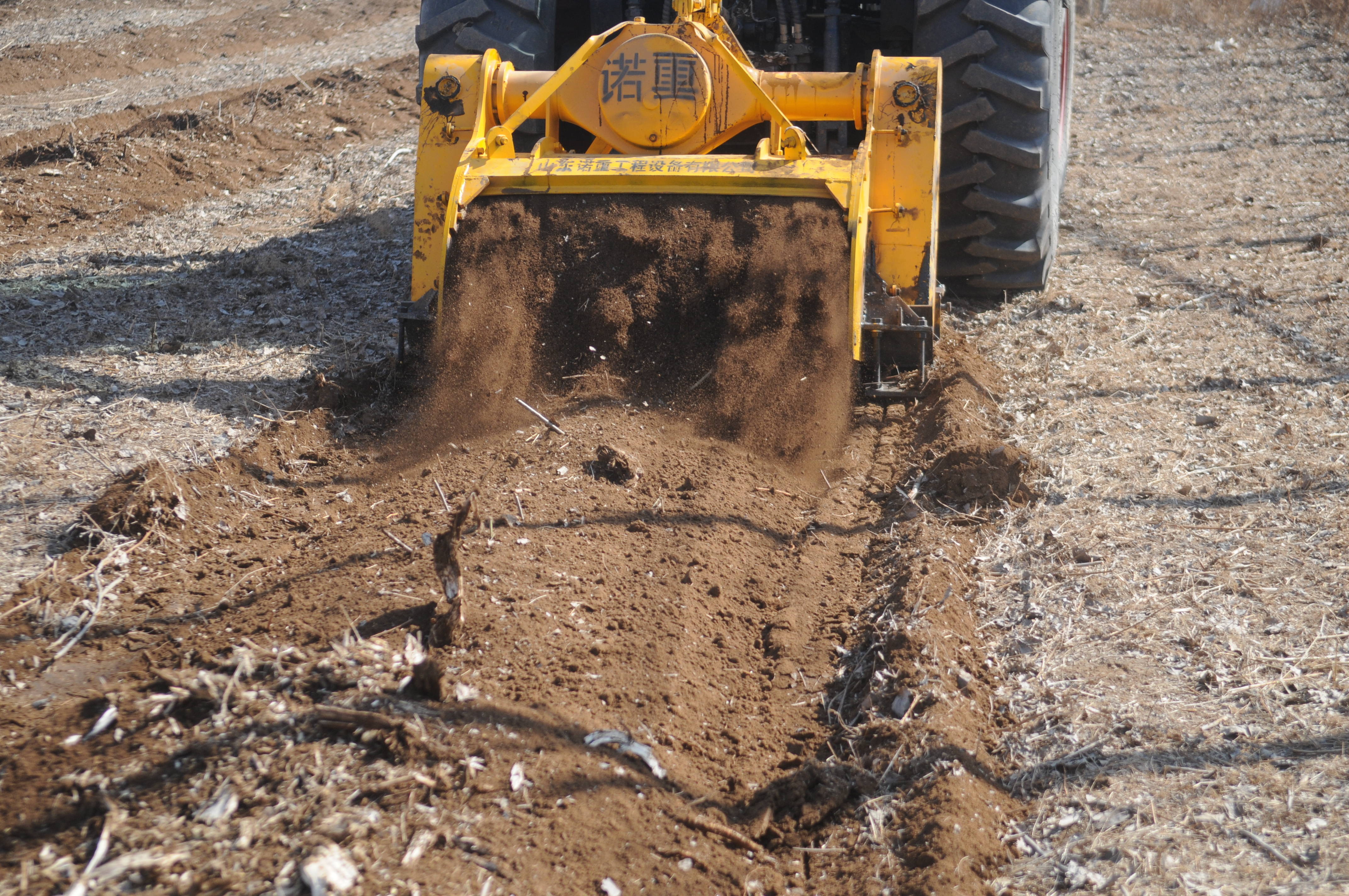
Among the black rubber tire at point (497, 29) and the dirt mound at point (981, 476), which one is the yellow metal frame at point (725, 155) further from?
the dirt mound at point (981, 476)

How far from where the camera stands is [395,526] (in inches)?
150

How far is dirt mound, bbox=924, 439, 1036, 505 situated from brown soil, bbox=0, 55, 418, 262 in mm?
5811

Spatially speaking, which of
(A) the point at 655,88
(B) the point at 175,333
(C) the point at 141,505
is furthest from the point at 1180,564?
(B) the point at 175,333

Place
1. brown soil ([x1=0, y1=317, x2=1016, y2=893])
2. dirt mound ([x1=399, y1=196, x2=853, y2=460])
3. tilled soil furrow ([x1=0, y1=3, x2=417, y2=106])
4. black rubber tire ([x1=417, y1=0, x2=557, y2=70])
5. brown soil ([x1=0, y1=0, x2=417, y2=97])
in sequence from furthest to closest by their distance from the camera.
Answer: brown soil ([x1=0, y1=0, x2=417, y2=97])
tilled soil furrow ([x1=0, y1=3, x2=417, y2=106])
black rubber tire ([x1=417, y1=0, x2=557, y2=70])
dirt mound ([x1=399, y1=196, x2=853, y2=460])
brown soil ([x1=0, y1=317, x2=1016, y2=893])

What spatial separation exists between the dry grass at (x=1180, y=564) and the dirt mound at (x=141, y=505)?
2.81m

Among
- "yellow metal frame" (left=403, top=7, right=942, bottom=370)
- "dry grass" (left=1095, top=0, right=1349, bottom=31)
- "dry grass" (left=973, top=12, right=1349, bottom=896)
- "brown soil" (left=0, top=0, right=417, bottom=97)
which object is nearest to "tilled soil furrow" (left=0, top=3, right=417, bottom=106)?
"brown soil" (left=0, top=0, right=417, bottom=97)

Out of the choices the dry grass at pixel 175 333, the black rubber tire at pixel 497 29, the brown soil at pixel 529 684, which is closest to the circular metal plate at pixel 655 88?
the black rubber tire at pixel 497 29

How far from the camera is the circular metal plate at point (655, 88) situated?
500 cm

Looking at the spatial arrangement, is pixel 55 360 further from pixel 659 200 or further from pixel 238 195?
pixel 238 195

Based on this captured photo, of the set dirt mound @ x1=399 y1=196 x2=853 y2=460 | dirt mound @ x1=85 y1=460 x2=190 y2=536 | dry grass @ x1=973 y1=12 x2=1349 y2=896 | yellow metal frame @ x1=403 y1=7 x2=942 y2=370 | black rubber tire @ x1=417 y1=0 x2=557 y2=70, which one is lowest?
dry grass @ x1=973 y1=12 x2=1349 y2=896

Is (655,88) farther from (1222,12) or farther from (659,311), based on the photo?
(1222,12)

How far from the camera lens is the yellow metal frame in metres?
4.78

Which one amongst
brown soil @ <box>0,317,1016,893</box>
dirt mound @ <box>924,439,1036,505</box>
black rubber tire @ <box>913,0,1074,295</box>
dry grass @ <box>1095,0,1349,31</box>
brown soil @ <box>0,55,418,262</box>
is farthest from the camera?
dry grass @ <box>1095,0,1349,31</box>

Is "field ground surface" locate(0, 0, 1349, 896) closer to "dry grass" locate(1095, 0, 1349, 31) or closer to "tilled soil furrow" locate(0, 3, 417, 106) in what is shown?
"tilled soil furrow" locate(0, 3, 417, 106)
